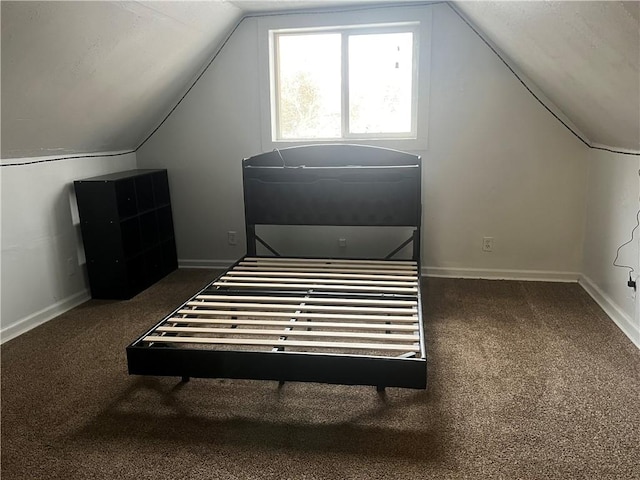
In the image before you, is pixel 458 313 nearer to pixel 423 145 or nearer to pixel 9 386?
pixel 423 145

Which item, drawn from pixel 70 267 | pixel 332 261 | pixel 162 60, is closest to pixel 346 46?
pixel 162 60

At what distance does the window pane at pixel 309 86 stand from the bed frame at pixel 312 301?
416 millimetres

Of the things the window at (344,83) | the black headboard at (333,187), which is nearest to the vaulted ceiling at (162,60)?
the window at (344,83)

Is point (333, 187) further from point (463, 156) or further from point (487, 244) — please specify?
point (487, 244)

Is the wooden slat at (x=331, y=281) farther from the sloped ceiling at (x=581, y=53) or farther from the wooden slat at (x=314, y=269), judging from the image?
the sloped ceiling at (x=581, y=53)

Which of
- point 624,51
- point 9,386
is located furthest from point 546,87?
point 9,386

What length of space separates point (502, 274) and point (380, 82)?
177 cm

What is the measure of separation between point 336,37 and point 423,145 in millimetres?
1080

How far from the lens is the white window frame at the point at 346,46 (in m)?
3.72

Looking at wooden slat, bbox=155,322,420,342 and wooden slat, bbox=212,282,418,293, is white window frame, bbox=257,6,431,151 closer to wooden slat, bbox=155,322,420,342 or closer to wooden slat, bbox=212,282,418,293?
wooden slat, bbox=212,282,418,293

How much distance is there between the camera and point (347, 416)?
2121mm

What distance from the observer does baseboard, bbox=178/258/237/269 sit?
14.3 feet

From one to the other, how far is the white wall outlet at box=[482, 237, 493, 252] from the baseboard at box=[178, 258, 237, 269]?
2056mm

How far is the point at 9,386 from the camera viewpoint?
243 cm
